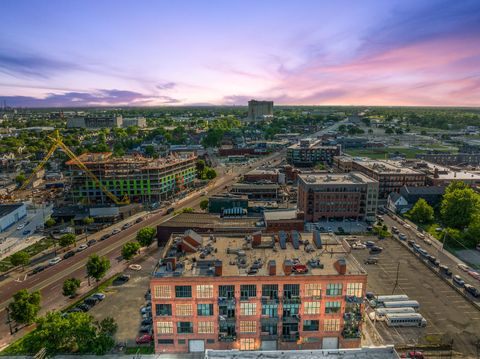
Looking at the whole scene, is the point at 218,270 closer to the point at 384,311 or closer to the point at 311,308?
the point at 311,308

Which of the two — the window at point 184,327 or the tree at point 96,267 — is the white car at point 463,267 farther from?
the tree at point 96,267

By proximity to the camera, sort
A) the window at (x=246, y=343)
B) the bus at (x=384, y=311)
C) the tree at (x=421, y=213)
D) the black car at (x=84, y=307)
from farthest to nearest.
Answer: the tree at (x=421, y=213) → the black car at (x=84, y=307) → the bus at (x=384, y=311) → the window at (x=246, y=343)

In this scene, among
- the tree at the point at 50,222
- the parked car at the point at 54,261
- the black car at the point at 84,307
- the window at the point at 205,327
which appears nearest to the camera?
the window at the point at 205,327

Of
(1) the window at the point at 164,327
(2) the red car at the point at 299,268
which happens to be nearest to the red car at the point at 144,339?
(1) the window at the point at 164,327

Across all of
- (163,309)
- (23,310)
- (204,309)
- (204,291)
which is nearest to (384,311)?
(204,309)

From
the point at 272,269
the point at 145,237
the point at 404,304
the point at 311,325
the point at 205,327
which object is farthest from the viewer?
the point at 145,237
